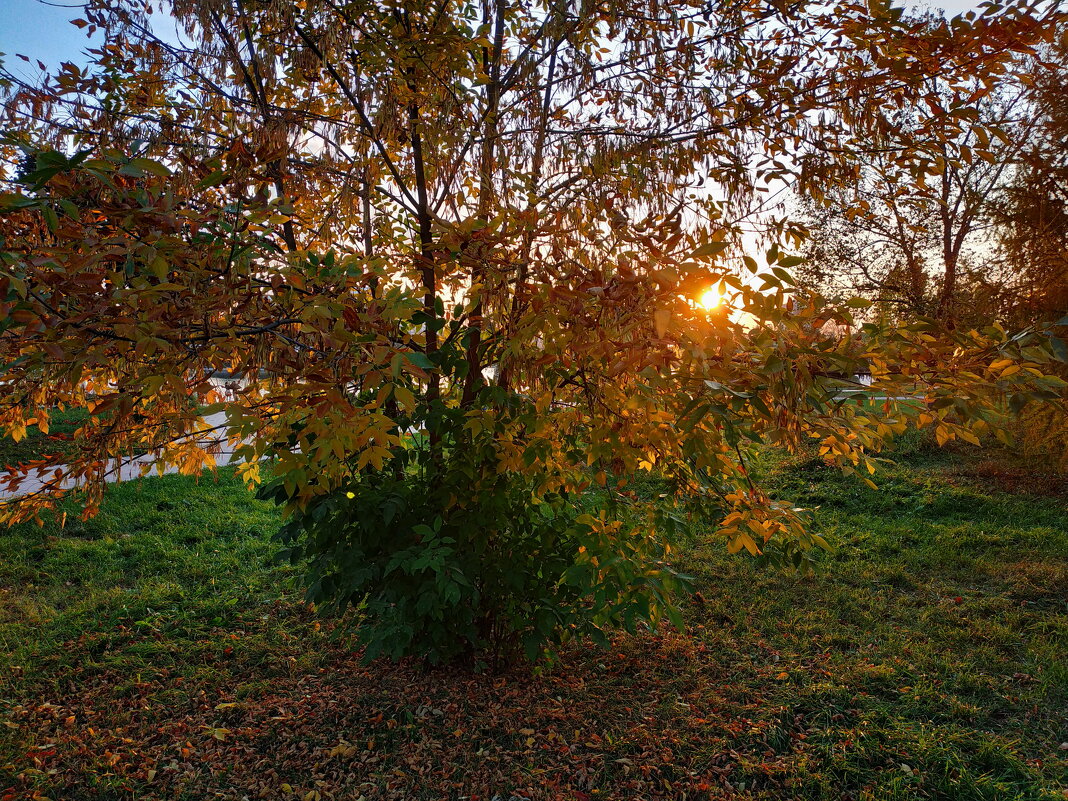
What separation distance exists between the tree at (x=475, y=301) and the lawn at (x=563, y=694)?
16.7 inches

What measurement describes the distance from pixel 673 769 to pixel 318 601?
163 cm

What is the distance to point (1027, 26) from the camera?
2002 mm

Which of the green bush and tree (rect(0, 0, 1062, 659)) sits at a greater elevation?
tree (rect(0, 0, 1062, 659))

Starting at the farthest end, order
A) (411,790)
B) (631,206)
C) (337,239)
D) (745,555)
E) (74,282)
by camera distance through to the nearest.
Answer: (745,555) → (337,239) → (631,206) → (411,790) → (74,282)

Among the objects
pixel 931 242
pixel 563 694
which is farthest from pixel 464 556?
pixel 931 242

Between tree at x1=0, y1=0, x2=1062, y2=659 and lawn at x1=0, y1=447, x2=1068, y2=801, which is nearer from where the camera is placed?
tree at x1=0, y1=0, x2=1062, y2=659

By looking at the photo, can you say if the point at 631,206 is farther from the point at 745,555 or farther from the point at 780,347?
the point at 745,555

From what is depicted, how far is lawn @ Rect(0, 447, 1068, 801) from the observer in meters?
2.49

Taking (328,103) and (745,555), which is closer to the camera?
(328,103)

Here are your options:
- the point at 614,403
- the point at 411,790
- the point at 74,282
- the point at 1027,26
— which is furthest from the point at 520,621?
the point at 1027,26

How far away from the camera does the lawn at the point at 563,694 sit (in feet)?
8.18

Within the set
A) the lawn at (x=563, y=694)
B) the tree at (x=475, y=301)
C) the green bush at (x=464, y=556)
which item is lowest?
the lawn at (x=563, y=694)

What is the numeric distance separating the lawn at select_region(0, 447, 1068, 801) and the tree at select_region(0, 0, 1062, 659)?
0.43m

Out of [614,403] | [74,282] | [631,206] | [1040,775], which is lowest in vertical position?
[1040,775]
